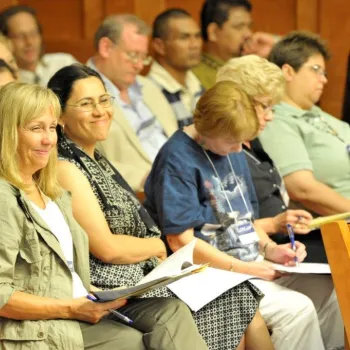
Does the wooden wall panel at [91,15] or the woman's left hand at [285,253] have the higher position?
the wooden wall panel at [91,15]

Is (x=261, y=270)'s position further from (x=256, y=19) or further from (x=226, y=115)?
(x=256, y=19)

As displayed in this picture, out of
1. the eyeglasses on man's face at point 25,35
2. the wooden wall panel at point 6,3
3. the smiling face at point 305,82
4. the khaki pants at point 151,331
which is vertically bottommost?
the khaki pants at point 151,331

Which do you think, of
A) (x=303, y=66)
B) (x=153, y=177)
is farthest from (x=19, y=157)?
(x=303, y=66)

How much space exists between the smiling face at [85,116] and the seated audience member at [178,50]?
1.63m

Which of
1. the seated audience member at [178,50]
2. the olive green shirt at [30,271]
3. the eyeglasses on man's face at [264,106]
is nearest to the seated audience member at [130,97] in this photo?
the seated audience member at [178,50]

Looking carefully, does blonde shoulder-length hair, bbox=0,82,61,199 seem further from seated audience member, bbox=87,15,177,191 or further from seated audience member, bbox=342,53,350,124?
seated audience member, bbox=342,53,350,124

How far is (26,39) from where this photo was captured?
14.2 feet

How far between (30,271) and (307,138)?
1.77 m

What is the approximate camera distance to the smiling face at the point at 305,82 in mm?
4031

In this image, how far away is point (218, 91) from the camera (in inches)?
122

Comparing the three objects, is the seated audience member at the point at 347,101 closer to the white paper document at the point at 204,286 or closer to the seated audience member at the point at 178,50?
the seated audience member at the point at 178,50

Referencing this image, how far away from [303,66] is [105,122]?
1.34 m

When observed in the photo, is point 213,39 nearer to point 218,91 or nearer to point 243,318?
point 218,91

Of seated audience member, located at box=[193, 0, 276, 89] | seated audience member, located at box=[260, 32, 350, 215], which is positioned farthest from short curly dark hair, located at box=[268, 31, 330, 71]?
seated audience member, located at box=[193, 0, 276, 89]
